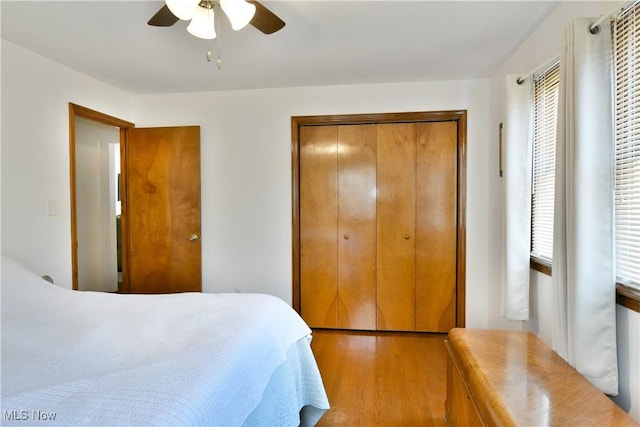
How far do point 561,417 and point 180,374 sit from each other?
4.03ft

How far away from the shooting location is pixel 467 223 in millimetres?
2857

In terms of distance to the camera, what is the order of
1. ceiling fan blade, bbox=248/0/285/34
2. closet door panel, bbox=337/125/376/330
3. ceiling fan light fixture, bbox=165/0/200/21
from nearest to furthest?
ceiling fan light fixture, bbox=165/0/200/21, ceiling fan blade, bbox=248/0/285/34, closet door panel, bbox=337/125/376/330

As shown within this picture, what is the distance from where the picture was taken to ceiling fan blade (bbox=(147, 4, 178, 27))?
154cm

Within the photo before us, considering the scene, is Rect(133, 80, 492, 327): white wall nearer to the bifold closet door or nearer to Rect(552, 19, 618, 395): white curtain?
the bifold closet door

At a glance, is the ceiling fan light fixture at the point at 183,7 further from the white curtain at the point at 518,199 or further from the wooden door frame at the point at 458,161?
the white curtain at the point at 518,199

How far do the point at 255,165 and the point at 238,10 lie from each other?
5.67 feet

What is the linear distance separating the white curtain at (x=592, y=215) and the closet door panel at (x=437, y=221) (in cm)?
156

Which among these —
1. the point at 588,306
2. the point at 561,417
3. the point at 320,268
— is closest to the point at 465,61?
the point at 588,306

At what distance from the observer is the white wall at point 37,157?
2086 mm

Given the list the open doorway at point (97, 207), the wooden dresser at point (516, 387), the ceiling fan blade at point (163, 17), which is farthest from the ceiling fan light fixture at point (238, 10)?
the open doorway at point (97, 207)

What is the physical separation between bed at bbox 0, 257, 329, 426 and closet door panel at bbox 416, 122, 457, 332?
5.38ft

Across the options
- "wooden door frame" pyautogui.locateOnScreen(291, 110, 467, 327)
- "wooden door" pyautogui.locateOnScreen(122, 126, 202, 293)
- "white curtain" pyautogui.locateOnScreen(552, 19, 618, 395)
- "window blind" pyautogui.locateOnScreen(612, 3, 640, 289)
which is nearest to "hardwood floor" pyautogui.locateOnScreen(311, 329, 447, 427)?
"wooden door frame" pyautogui.locateOnScreen(291, 110, 467, 327)

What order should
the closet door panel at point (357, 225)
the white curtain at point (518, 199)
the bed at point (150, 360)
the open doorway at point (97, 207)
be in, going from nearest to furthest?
1. the bed at point (150, 360)
2. the white curtain at point (518, 199)
3. the closet door panel at point (357, 225)
4. the open doorway at point (97, 207)

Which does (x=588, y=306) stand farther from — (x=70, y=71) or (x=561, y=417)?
(x=70, y=71)
